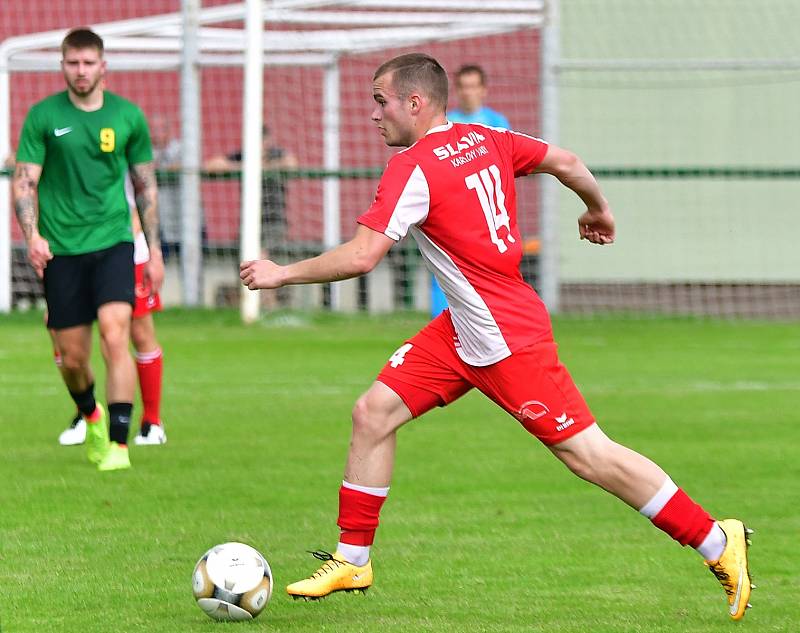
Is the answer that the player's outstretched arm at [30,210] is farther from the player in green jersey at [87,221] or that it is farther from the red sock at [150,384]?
the red sock at [150,384]

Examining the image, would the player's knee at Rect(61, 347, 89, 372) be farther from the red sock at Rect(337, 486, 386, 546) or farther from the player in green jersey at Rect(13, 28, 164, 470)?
the red sock at Rect(337, 486, 386, 546)

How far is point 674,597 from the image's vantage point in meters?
5.78

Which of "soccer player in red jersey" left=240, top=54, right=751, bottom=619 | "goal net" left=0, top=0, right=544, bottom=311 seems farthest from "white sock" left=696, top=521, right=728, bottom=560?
"goal net" left=0, top=0, right=544, bottom=311

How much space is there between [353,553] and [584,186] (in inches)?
62.4

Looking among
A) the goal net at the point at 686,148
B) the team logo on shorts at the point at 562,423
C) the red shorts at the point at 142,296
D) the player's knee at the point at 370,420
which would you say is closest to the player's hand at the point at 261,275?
the player's knee at the point at 370,420

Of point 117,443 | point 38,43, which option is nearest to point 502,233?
point 117,443

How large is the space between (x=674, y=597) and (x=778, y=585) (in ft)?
1.50

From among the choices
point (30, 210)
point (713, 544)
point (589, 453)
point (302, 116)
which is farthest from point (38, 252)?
point (302, 116)

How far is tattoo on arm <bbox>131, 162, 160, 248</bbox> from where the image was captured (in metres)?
9.10

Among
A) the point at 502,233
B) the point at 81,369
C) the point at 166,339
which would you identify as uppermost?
the point at 502,233

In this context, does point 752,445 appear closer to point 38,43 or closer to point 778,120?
point 38,43

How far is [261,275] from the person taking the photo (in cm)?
534

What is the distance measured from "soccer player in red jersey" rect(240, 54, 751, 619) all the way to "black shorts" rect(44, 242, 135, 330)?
3.36 meters

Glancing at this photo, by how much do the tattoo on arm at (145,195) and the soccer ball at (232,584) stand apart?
3859 millimetres
